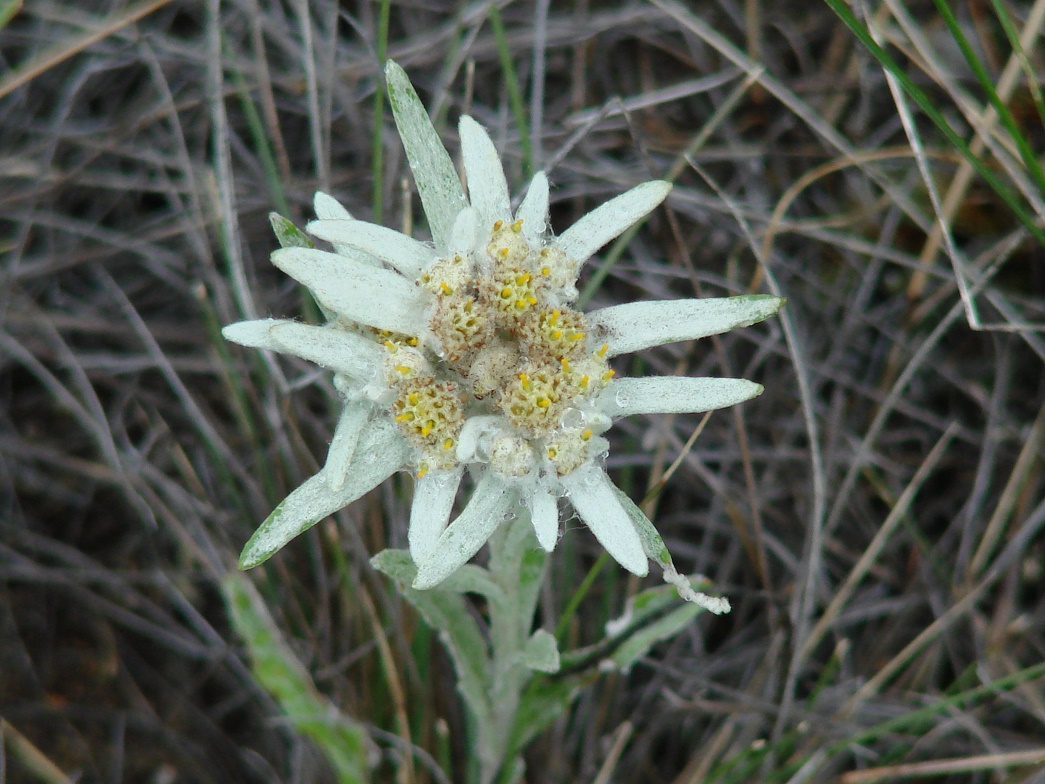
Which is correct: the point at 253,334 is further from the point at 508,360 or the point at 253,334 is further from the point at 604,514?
the point at 604,514

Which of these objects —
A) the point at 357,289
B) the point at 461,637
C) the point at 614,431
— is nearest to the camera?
the point at 357,289

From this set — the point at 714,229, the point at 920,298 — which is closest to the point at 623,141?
the point at 714,229


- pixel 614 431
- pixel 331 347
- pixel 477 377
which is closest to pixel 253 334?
pixel 331 347

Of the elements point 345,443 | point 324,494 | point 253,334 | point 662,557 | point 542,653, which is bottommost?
point 542,653

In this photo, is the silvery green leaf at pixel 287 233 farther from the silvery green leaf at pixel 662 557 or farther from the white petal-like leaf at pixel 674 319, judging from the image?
the silvery green leaf at pixel 662 557

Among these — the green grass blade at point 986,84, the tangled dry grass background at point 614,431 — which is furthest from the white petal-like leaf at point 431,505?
the green grass blade at point 986,84

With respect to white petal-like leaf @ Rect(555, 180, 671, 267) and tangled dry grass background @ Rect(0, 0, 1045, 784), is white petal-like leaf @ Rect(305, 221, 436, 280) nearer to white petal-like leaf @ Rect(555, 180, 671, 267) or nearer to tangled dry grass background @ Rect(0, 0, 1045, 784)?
white petal-like leaf @ Rect(555, 180, 671, 267)
